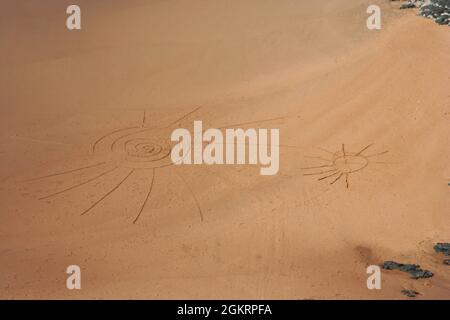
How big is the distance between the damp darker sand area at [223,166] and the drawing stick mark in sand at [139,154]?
19mm

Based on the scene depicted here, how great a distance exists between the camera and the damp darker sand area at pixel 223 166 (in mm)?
4879

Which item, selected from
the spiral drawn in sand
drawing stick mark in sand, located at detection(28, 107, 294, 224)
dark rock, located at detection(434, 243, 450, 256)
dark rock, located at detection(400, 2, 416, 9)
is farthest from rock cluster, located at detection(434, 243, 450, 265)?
dark rock, located at detection(400, 2, 416, 9)

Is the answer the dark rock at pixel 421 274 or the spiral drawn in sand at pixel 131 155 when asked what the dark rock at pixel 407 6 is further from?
the dark rock at pixel 421 274

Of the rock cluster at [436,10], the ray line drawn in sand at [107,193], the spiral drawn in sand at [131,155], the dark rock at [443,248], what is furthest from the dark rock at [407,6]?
→ the ray line drawn in sand at [107,193]

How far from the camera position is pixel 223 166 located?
6113 millimetres

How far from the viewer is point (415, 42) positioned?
24.9 feet

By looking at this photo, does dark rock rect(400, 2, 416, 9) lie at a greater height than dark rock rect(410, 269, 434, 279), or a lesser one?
greater

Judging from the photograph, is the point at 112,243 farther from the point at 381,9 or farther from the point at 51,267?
the point at 381,9

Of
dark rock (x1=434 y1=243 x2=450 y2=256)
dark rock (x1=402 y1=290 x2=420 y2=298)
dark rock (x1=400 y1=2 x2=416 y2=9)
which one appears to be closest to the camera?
dark rock (x1=402 y1=290 x2=420 y2=298)

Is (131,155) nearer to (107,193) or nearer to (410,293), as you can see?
(107,193)

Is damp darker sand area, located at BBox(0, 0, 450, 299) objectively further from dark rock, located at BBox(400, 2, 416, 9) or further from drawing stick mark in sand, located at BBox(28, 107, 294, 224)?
dark rock, located at BBox(400, 2, 416, 9)

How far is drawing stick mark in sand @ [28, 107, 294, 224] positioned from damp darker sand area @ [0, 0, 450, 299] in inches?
0.7

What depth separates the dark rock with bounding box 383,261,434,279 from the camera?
482cm

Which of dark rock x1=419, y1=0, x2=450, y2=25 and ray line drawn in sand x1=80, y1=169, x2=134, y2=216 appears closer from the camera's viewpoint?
ray line drawn in sand x1=80, y1=169, x2=134, y2=216
